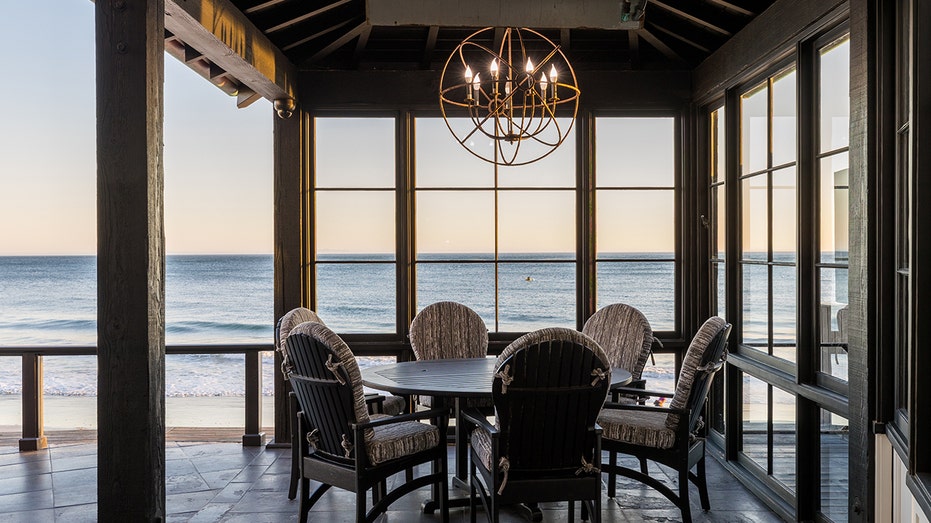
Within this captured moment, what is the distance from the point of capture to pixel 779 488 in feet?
12.6

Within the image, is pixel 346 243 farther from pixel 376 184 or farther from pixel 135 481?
pixel 135 481

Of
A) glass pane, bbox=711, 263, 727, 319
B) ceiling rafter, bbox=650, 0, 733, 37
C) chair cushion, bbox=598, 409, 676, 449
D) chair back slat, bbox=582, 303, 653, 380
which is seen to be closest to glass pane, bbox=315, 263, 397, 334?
glass pane, bbox=711, 263, 727, 319

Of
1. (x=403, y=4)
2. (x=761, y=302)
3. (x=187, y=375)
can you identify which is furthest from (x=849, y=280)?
(x=187, y=375)

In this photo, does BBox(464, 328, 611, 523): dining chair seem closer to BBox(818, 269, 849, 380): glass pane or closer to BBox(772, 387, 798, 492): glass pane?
BBox(818, 269, 849, 380): glass pane

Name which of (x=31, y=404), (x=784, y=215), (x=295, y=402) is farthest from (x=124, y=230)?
(x=784, y=215)

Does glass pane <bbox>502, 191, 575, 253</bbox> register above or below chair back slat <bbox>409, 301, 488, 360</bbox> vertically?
above

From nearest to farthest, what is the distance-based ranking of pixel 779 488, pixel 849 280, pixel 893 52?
pixel 893 52, pixel 849 280, pixel 779 488

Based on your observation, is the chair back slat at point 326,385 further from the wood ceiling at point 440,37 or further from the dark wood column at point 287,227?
the wood ceiling at point 440,37

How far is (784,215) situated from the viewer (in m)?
3.91

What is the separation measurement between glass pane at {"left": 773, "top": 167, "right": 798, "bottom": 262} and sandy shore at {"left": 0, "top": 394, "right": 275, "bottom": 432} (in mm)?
7593

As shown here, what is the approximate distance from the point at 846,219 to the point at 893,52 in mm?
872

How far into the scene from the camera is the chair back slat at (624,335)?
13.8 ft

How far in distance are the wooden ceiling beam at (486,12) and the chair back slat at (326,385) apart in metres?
1.85

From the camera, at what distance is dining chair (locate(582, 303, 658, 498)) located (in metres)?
4.12
